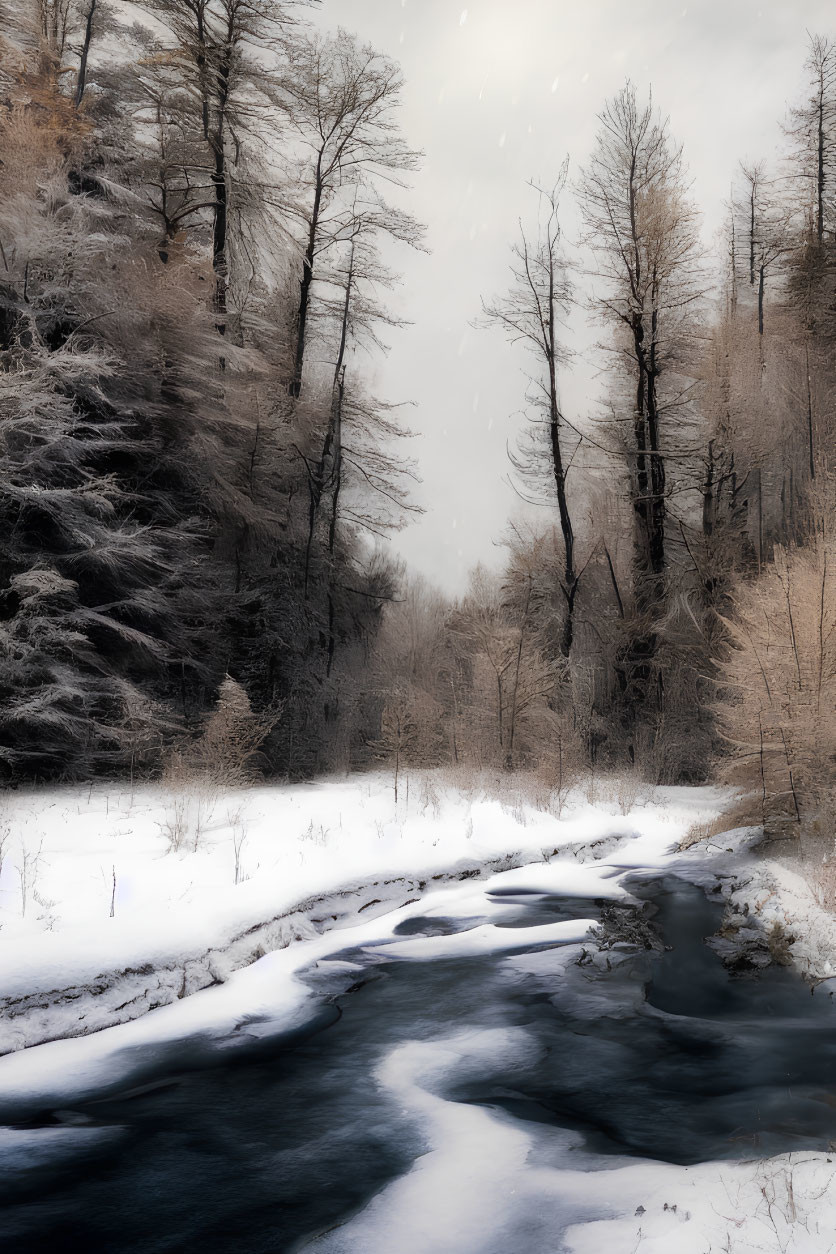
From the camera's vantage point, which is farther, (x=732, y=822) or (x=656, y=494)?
(x=656, y=494)

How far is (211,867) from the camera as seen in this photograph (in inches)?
332

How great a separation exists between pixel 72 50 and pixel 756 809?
74.0 feet

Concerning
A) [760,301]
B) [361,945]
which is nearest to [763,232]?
[760,301]

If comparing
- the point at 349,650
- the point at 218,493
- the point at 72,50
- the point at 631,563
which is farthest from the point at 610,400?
the point at 72,50

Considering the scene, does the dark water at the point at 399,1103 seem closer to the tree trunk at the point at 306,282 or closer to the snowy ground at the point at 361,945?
the snowy ground at the point at 361,945

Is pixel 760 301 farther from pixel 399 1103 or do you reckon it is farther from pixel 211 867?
pixel 399 1103

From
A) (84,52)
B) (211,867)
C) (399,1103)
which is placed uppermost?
(84,52)

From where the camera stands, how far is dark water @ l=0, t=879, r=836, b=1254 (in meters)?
3.78

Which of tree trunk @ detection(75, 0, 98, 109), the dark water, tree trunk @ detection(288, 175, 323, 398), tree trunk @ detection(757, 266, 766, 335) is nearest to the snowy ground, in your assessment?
the dark water

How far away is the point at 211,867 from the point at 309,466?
48.3ft

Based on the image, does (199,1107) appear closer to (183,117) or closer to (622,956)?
(622,956)

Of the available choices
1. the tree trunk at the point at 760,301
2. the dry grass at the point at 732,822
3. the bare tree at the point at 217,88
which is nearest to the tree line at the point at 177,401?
the bare tree at the point at 217,88

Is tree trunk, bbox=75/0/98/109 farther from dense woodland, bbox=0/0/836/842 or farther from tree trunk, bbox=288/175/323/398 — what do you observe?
tree trunk, bbox=288/175/323/398

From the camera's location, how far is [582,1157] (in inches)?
167
